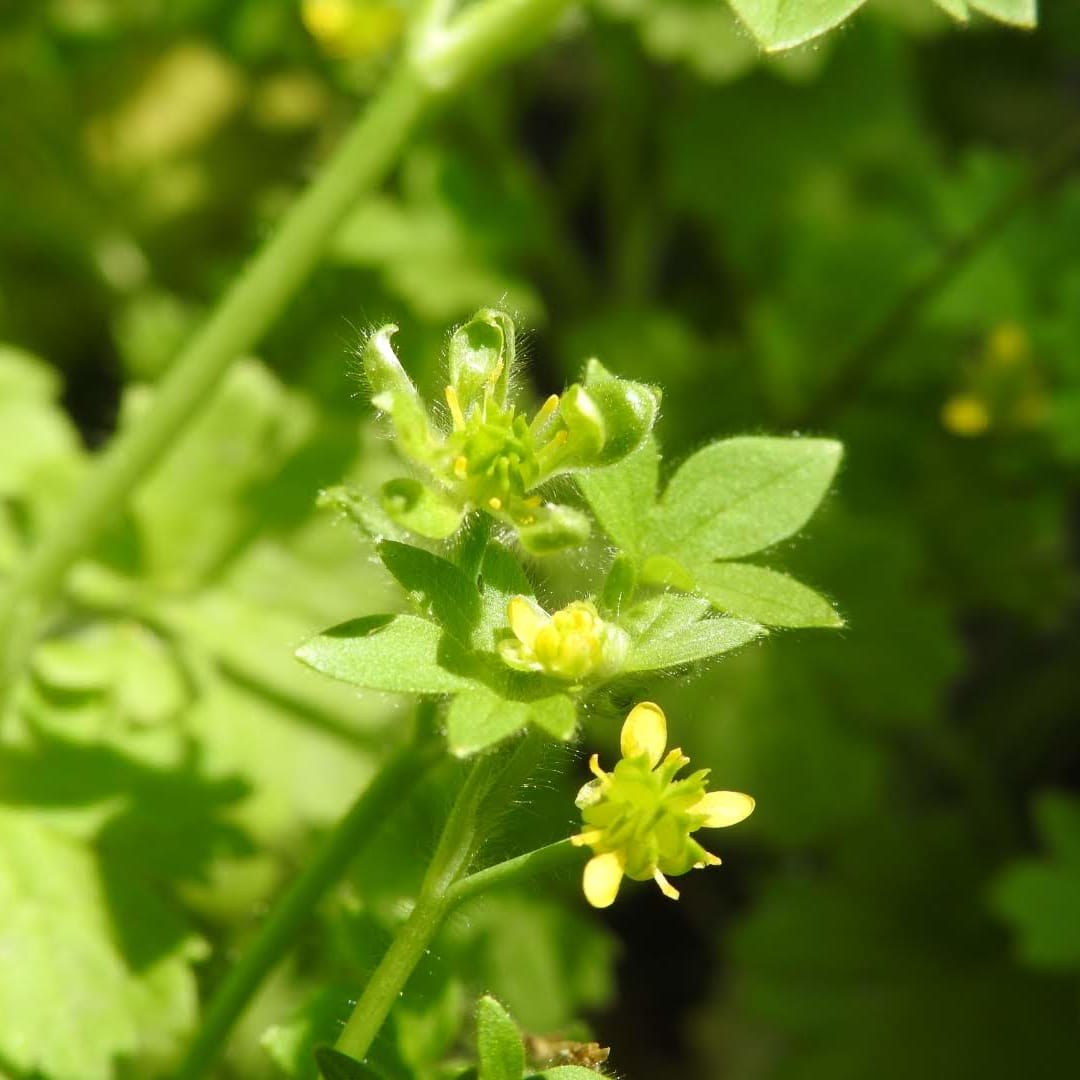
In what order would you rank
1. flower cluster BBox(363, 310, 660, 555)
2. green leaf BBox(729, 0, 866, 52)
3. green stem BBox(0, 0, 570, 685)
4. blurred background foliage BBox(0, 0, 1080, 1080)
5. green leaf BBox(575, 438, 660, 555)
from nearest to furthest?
flower cluster BBox(363, 310, 660, 555), green leaf BBox(575, 438, 660, 555), green leaf BBox(729, 0, 866, 52), green stem BBox(0, 0, 570, 685), blurred background foliage BBox(0, 0, 1080, 1080)

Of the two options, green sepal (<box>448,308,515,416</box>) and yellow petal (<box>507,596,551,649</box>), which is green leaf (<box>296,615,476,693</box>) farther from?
green sepal (<box>448,308,515,416</box>)

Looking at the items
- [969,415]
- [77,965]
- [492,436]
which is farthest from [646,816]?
[969,415]

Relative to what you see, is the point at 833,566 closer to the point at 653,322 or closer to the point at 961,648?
the point at 961,648

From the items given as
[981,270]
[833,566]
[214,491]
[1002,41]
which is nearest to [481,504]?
[214,491]

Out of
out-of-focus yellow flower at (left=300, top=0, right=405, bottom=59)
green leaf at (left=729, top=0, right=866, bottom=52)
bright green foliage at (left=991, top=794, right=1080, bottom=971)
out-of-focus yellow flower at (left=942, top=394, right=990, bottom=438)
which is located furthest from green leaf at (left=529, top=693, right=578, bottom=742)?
out-of-focus yellow flower at (left=300, top=0, right=405, bottom=59)

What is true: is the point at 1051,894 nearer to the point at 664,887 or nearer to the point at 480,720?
the point at 664,887

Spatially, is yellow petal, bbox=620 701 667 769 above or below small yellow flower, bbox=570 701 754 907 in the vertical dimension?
above
